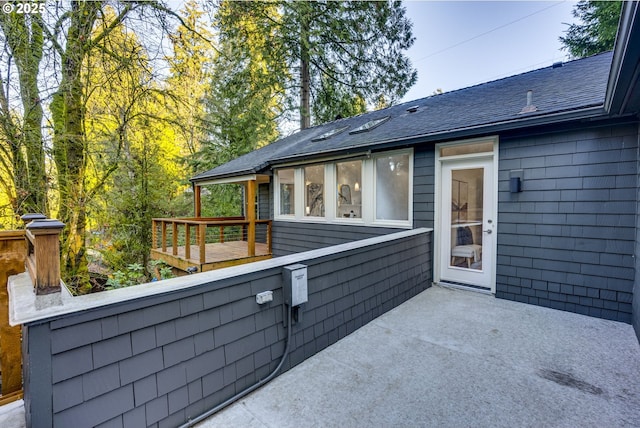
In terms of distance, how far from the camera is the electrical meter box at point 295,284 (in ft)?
8.23

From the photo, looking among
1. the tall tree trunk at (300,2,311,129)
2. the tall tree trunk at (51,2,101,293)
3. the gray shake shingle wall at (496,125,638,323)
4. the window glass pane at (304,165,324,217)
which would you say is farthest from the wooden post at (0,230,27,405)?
the tall tree trunk at (300,2,311,129)

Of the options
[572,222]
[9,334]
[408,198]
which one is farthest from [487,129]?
[9,334]

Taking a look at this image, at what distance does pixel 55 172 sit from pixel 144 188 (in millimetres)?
3815

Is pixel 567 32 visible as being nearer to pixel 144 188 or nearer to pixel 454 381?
pixel 454 381

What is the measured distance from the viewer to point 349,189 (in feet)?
20.4

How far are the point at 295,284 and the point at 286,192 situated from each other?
5216 mm

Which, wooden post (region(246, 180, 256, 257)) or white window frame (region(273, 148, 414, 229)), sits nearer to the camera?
white window frame (region(273, 148, 414, 229))

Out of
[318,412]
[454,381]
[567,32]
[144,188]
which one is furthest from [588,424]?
[567,32]

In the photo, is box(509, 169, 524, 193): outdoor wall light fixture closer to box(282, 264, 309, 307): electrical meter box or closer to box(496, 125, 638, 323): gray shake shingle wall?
box(496, 125, 638, 323): gray shake shingle wall

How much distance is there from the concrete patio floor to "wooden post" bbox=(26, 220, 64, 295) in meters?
1.25

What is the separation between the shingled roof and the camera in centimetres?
377

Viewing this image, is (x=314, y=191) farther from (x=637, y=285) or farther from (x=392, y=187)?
(x=637, y=285)

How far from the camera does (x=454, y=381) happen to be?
245cm

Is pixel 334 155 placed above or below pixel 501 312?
above
